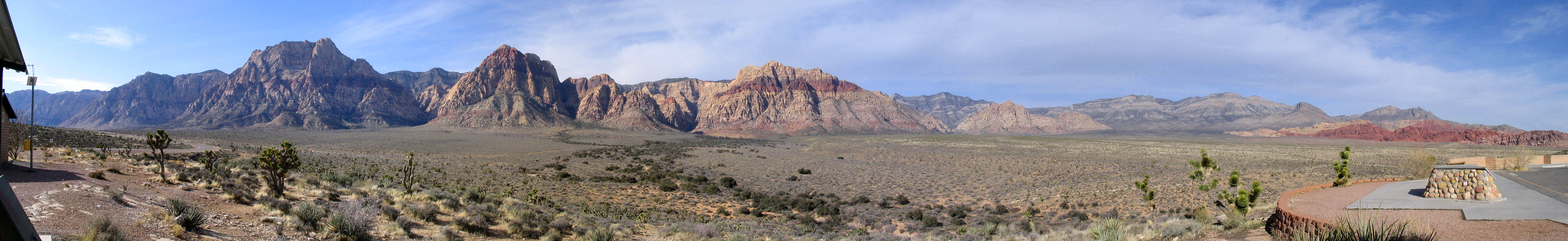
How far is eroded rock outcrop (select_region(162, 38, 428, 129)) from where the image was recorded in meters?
103

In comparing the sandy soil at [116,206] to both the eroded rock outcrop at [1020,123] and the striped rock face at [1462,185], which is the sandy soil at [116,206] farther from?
the eroded rock outcrop at [1020,123]

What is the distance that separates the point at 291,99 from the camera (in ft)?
378

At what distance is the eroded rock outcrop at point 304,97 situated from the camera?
338 feet

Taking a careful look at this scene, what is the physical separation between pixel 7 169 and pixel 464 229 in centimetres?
934

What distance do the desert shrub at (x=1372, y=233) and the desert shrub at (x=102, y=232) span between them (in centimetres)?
1169

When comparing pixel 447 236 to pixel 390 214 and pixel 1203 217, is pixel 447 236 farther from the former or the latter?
pixel 1203 217

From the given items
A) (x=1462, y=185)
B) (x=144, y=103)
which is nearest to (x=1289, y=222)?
(x=1462, y=185)

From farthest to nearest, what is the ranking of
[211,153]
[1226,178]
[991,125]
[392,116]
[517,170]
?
[991,125]
[392,116]
[517,170]
[1226,178]
[211,153]

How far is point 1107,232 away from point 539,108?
4551 inches

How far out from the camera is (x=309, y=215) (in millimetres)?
8266

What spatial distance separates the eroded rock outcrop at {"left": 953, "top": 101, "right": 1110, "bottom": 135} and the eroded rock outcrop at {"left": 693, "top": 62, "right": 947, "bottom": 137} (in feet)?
74.4

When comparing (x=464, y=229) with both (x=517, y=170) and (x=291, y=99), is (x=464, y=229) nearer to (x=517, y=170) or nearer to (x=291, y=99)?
(x=517, y=170)

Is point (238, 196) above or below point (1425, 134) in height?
below

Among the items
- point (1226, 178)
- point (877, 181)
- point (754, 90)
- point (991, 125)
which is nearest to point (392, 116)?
point (754, 90)
